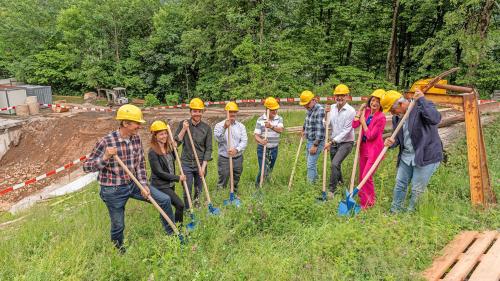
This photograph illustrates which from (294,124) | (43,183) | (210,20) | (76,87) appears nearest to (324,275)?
(294,124)

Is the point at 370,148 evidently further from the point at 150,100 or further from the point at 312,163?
the point at 150,100

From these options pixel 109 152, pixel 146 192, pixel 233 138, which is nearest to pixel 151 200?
pixel 146 192

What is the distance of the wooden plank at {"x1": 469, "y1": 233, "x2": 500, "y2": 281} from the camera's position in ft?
10.3

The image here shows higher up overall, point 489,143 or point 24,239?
point 489,143

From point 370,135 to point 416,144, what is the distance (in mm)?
723

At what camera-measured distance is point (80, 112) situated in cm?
1927

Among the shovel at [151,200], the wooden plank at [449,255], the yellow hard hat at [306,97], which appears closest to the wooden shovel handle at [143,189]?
the shovel at [151,200]

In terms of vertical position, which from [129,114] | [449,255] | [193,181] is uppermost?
[129,114]

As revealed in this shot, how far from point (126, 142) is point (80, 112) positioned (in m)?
17.6

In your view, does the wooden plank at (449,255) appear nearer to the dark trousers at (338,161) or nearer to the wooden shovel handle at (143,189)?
the dark trousers at (338,161)

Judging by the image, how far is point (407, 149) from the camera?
4.32m

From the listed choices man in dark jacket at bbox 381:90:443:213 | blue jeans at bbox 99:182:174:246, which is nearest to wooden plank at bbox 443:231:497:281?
man in dark jacket at bbox 381:90:443:213

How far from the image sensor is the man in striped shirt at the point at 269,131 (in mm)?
5785

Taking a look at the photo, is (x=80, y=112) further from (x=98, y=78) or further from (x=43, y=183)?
(x=43, y=183)
